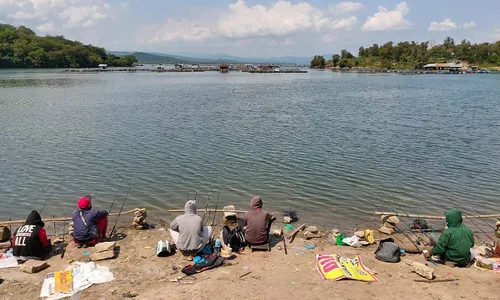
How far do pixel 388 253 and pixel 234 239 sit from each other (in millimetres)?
4308

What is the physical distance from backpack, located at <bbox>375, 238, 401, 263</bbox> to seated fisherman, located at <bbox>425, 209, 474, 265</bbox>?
113 centimetres

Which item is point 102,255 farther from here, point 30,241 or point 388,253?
point 388,253

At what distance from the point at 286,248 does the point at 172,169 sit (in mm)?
10820

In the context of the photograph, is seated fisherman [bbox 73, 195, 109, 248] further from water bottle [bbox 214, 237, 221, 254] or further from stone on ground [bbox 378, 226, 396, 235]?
stone on ground [bbox 378, 226, 396, 235]

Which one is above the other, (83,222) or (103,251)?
(83,222)

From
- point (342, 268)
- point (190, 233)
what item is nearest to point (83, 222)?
point (190, 233)

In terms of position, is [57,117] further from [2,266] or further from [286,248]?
[286,248]

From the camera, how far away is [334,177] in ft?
63.0

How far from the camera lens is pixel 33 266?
9734mm

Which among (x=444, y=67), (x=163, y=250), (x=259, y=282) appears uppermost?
(x=444, y=67)

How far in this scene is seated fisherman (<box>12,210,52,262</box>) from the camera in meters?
10.2

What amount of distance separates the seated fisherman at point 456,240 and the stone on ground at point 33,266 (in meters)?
10.5

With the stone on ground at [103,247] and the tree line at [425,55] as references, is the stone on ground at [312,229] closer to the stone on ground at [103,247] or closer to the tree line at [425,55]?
the stone on ground at [103,247]

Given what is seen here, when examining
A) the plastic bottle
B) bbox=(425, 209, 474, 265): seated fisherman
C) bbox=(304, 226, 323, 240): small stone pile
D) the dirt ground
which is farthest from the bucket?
bbox=(425, 209, 474, 265): seated fisherman
